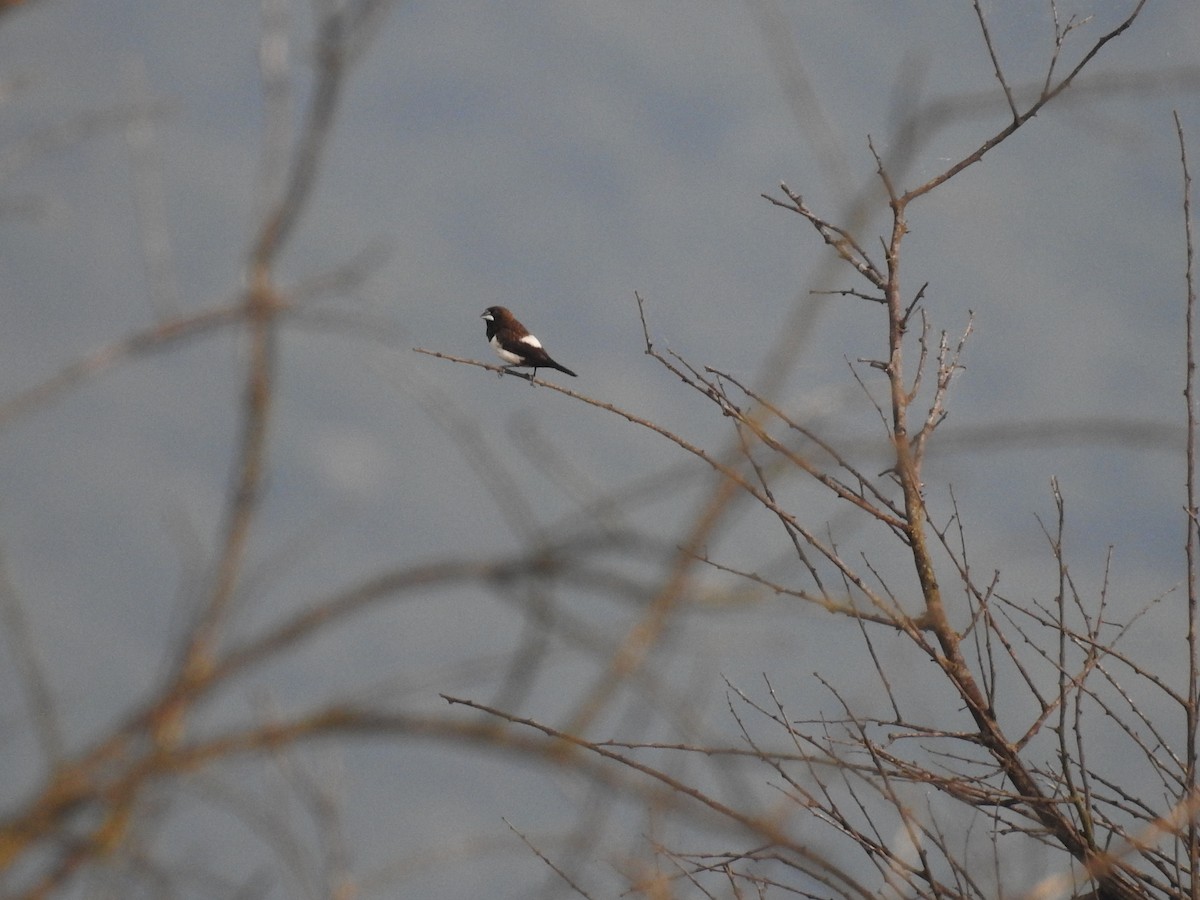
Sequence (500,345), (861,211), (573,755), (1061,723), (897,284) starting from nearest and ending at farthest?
1. (573,755)
2. (861,211)
3. (1061,723)
4. (897,284)
5. (500,345)

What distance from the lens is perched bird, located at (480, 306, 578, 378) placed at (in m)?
12.1

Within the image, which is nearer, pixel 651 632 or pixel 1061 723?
pixel 651 632

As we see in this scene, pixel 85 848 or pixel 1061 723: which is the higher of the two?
pixel 1061 723

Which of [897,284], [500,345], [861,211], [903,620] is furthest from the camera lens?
[500,345]

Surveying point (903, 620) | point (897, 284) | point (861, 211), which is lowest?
point (861, 211)

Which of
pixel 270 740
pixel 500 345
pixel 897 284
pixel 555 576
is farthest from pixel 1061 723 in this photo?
pixel 500 345

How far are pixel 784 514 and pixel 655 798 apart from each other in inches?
105

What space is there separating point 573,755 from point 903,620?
8.89 feet

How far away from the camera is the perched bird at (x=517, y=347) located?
12.1m

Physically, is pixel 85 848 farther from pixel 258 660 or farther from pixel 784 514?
pixel 784 514

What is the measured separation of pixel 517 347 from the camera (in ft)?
40.1

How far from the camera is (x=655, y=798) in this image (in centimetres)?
136

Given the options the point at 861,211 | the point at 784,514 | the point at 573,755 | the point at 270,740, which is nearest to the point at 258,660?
the point at 270,740

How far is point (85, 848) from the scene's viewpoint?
4.54ft
